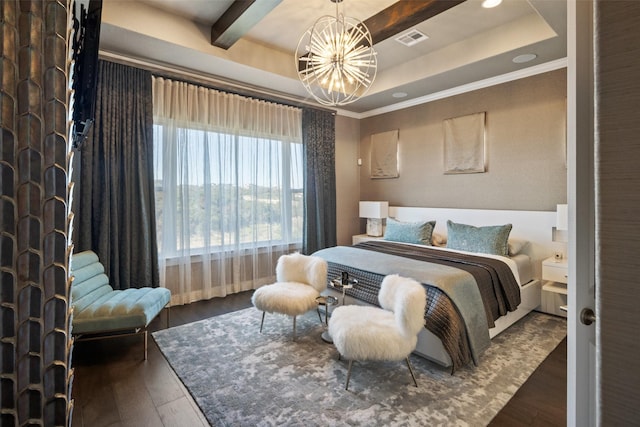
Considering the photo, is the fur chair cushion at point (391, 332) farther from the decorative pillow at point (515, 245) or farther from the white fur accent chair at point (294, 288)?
the decorative pillow at point (515, 245)

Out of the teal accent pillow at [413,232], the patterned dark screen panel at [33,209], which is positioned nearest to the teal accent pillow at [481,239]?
the teal accent pillow at [413,232]

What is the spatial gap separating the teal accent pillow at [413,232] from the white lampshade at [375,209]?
582mm

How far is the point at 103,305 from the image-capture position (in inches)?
90.0

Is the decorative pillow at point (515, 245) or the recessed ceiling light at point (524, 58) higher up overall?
the recessed ceiling light at point (524, 58)

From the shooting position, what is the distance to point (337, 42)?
2285 mm

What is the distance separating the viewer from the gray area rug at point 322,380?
→ 5.64ft

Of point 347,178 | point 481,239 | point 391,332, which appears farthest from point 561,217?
point 347,178

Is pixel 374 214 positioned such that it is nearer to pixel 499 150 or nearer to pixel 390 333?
pixel 499 150

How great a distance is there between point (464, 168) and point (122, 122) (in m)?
4.17

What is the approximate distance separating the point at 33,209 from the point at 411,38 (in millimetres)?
3623

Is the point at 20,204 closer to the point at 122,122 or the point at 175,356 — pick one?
the point at 175,356

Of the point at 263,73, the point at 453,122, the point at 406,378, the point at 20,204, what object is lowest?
the point at 406,378

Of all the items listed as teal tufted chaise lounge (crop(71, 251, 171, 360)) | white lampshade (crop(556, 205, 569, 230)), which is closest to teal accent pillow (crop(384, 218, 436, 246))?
white lampshade (crop(556, 205, 569, 230))

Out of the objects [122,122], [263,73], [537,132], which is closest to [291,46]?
[263,73]
